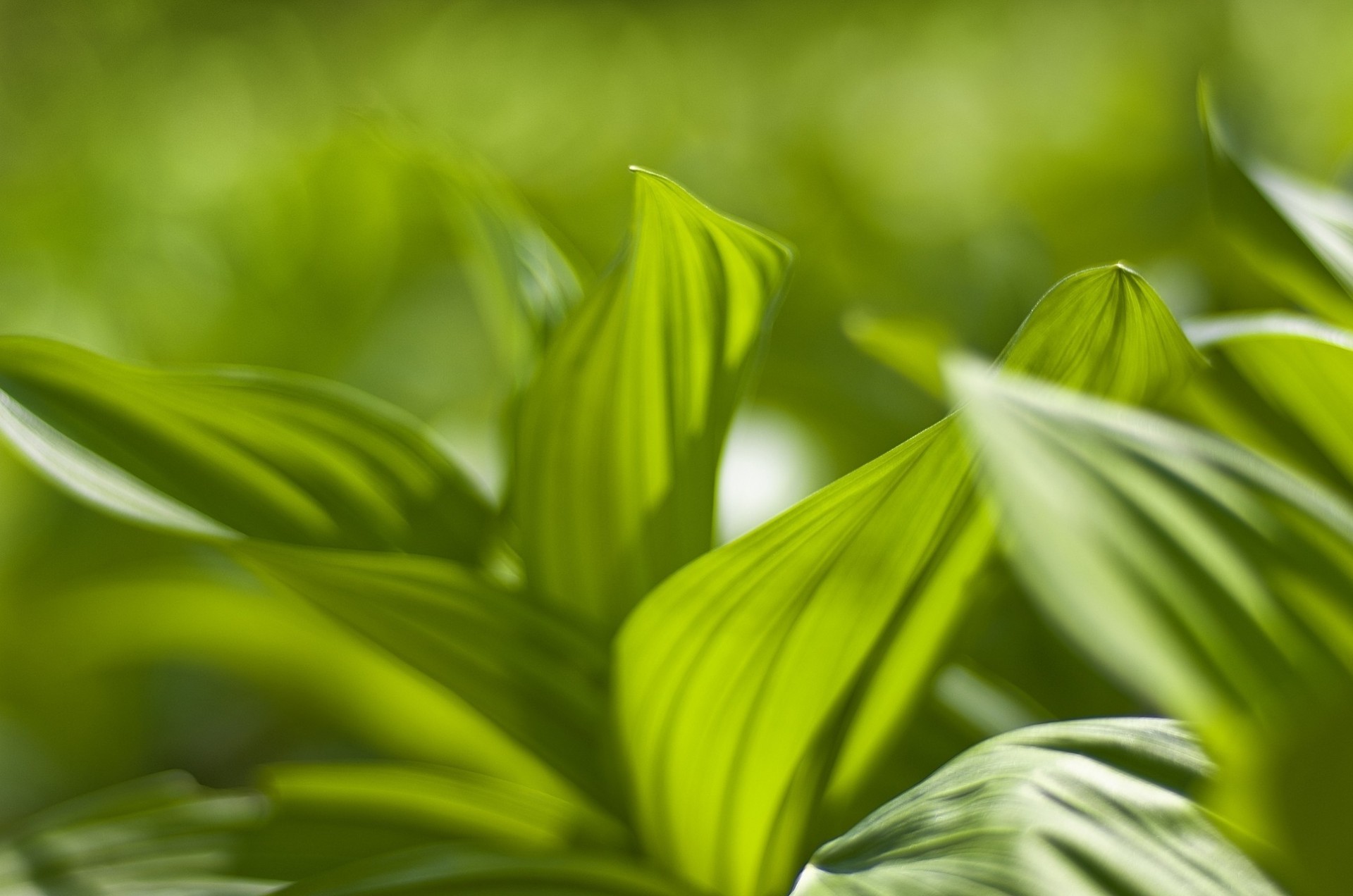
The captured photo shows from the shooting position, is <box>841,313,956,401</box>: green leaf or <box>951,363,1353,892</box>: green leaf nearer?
<box>951,363,1353,892</box>: green leaf

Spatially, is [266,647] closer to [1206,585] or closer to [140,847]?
[140,847]

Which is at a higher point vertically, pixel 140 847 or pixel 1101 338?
pixel 1101 338

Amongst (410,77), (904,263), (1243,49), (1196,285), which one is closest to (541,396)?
(1196,285)

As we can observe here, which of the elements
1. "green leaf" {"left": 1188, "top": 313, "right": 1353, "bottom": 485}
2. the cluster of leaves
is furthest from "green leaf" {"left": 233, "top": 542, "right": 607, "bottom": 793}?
"green leaf" {"left": 1188, "top": 313, "right": 1353, "bottom": 485}

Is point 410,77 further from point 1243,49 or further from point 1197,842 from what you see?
point 1197,842

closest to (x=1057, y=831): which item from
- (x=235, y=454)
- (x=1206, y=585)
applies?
(x=1206, y=585)

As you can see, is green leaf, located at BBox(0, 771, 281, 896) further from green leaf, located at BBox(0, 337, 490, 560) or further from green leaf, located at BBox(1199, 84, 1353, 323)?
green leaf, located at BBox(1199, 84, 1353, 323)

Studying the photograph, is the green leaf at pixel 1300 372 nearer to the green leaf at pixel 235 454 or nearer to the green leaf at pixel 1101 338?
the green leaf at pixel 1101 338
